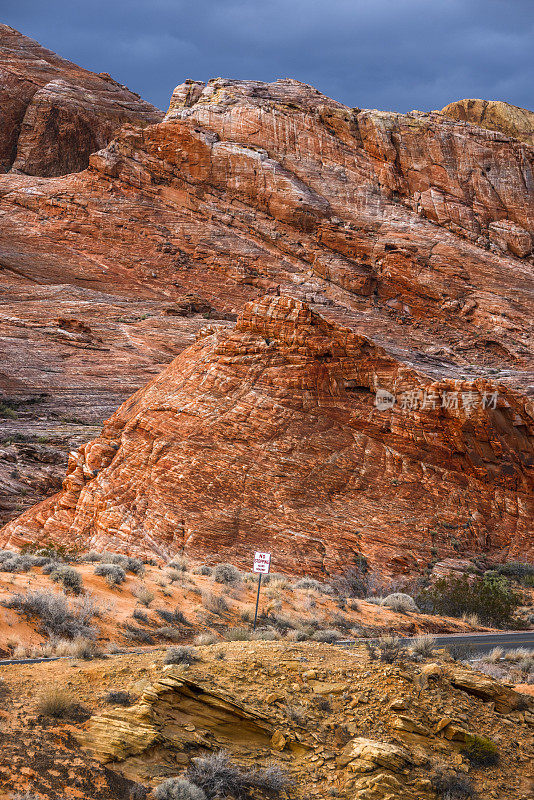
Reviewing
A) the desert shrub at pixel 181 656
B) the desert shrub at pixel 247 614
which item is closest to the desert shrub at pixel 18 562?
the desert shrub at pixel 247 614

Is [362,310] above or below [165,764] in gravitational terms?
above

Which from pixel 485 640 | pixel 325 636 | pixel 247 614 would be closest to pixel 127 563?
pixel 247 614

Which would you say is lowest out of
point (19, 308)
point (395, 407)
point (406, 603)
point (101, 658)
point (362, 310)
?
point (406, 603)

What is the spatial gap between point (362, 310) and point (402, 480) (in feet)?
136

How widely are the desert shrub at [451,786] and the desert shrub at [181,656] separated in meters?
3.47

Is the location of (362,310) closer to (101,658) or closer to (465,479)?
(465,479)

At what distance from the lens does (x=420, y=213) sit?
67.2 meters

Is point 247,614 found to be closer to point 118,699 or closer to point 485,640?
point 485,640

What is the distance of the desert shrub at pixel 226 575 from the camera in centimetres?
1678

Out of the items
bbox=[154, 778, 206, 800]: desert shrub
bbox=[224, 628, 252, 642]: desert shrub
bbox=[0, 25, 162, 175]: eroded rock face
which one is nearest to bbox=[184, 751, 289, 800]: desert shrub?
bbox=[154, 778, 206, 800]: desert shrub

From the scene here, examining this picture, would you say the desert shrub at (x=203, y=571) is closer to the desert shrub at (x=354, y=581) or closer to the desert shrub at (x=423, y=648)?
the desert shrub at (x=354, y=581)

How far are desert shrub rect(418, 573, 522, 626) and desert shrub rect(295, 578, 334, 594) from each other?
292 cm

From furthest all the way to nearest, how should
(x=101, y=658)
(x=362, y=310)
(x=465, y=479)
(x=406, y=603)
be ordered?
1. (x=362, y=310)
2. (x=465, y=479)
3. (x=406, y=603)
4. (x=101, y=658)

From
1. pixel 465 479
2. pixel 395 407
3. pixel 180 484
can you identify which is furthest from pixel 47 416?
pixel 465 479
